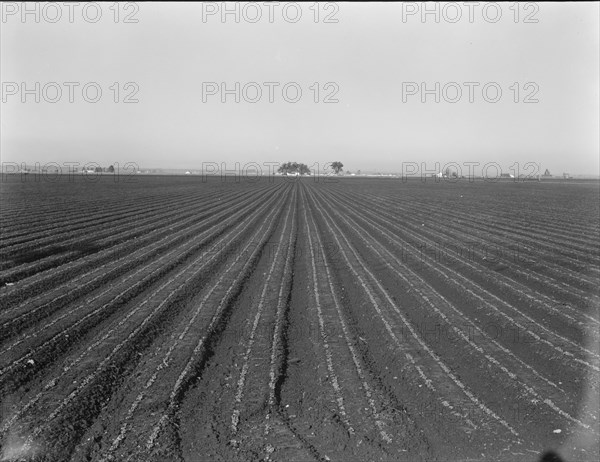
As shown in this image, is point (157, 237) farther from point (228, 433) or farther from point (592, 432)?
point (592, 432)

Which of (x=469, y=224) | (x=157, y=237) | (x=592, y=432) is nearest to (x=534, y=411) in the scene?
(x=592, y=432)

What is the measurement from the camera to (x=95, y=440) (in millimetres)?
3799

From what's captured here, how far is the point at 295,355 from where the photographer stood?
560 centimetres

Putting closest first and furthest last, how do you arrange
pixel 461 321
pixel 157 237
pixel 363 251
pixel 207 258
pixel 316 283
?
pixel 461 321, pixel 316 283, pixel 207 258, pixel 363 251, pixel 157 237

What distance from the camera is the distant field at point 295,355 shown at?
3.87 metres

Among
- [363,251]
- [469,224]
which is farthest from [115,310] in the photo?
[469,224]

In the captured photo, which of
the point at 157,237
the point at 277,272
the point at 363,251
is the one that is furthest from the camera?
the point at 157,237

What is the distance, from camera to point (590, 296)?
826 cm

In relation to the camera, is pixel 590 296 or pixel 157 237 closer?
pixel 590 296

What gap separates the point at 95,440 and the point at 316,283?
5732 millimetres

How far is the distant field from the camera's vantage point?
3873 millimetres

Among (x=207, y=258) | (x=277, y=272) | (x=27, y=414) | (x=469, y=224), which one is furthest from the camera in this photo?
(x=469, y=224)

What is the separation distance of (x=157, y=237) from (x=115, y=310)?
25.1 ft

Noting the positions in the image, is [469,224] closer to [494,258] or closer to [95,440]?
[494,258]
